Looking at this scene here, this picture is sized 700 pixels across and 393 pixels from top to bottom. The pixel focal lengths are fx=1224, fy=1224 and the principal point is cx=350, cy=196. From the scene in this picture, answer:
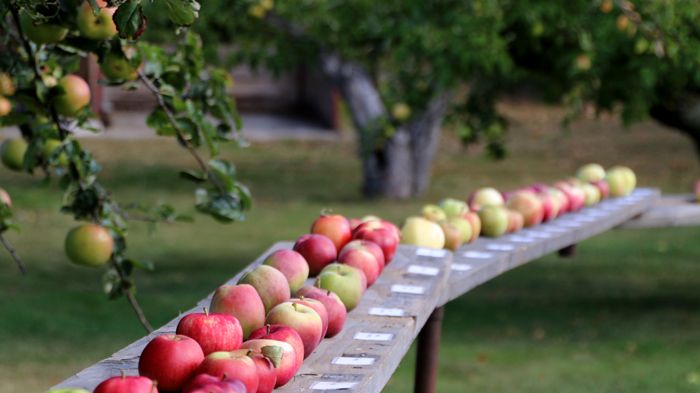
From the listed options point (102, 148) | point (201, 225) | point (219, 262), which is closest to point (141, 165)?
point (102, 148)

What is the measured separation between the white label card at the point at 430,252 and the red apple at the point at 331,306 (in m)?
1.08

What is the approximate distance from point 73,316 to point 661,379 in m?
3.52

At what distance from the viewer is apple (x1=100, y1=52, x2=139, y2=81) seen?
11.2 ft

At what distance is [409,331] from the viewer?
3180 mm

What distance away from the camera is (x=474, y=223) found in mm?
4844

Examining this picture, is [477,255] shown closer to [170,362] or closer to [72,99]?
[72,99]

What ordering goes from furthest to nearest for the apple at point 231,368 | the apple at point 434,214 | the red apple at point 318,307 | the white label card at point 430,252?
the apple at point 434,214
the white label card at point 430,252
the red apple at point 318,307
the apple at point 231,368

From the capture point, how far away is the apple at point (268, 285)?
2.97 m

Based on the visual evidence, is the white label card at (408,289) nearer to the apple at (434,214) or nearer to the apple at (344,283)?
the apple at (344,283)

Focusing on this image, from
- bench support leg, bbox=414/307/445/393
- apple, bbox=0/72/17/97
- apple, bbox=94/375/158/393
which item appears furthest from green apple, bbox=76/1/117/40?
bench support leg, bbox=414/307/445/393

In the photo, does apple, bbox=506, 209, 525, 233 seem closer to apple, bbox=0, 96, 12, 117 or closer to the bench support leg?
the bench support leg

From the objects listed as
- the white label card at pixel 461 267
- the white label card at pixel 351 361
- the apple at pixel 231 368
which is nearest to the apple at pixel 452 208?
the white label card at pixel 461 267

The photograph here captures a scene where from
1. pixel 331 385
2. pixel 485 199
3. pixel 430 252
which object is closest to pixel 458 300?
pixel 485 199

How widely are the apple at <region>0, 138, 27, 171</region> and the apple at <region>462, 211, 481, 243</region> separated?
177 cm
